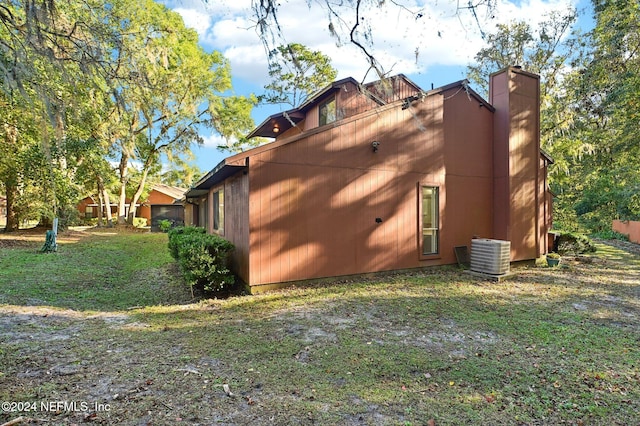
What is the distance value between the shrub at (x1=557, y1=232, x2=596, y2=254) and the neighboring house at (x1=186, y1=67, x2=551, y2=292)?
2.00 m

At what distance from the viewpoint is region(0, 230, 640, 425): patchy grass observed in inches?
106

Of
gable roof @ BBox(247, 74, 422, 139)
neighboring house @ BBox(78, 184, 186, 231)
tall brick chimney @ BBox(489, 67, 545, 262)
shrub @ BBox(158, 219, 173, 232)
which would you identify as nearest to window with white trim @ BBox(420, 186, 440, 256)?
tall brick chimney @ BBox(489, 67, 545, 262)

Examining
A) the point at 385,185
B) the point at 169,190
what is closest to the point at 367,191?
the point at 385,185

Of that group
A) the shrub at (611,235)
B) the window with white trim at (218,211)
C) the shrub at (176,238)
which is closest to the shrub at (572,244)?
the shrub at (611,235)

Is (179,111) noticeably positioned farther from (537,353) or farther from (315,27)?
(537,353)

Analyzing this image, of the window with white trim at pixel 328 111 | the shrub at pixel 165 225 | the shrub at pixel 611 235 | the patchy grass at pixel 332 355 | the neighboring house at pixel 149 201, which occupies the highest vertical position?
the window with white trim at pixel 328 111

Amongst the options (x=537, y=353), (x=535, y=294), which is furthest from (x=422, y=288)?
(x=537, y=353)

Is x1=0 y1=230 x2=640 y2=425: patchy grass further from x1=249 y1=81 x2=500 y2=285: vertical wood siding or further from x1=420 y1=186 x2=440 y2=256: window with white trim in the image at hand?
x1=420 y1=186 x2=440 y2=256: window with white trim

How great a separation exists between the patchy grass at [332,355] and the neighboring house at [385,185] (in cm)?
98

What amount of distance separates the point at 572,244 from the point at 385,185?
8.49 m

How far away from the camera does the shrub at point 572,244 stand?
11812 mm

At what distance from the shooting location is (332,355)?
12.3ft

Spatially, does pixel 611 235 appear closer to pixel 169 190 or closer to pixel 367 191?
pixel 367 191

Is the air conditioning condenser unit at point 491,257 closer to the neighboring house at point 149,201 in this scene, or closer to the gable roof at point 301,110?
the gable roof at point 301,110
